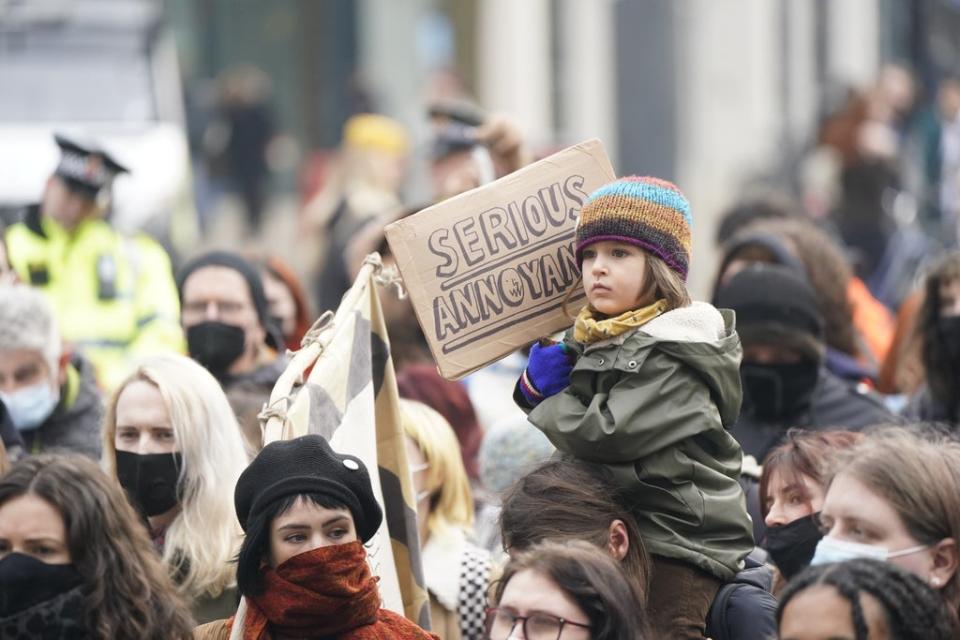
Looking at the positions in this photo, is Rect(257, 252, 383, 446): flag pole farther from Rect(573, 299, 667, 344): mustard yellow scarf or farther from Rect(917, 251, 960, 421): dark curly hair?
Rect(917, 251, 960, 421): dark curly hair

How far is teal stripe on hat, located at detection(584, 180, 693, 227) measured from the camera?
539 centimetres

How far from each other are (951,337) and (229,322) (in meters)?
2.70

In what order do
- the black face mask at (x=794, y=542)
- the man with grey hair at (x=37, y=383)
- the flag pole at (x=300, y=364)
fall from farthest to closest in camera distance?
1. the man with grey hair at (x=37, y=383)
2. the black face mask at (x=794, y=542)
3. the flag pole at (x=300, y=364)

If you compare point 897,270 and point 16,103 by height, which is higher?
point 16,103

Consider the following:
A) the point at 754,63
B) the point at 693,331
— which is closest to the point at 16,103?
the point at 693,331

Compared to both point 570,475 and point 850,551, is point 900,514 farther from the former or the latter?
point 570,475

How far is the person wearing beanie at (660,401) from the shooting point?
17.1ft

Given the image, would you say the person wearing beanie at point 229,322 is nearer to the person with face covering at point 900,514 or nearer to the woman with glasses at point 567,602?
the woman with glasses at point 567,602

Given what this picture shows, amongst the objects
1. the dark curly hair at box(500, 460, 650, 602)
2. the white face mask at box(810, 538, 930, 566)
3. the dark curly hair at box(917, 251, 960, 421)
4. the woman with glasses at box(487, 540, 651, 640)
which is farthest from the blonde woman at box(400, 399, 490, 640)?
the dark curly hair at box(917, 251, 960, 421)

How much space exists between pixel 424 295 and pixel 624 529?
39.5 inches

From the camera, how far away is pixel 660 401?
5.21 meters

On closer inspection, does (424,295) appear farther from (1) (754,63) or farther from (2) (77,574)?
(1) (754,63)

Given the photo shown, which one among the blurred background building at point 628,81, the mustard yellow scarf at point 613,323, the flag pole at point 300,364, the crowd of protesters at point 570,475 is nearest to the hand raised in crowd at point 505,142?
the crowd of protesters at point 570,475

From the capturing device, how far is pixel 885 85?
1919cm
